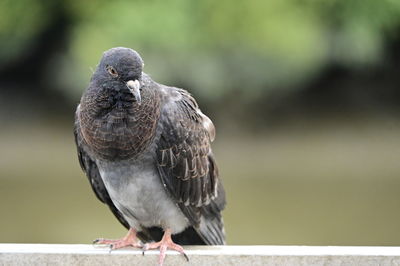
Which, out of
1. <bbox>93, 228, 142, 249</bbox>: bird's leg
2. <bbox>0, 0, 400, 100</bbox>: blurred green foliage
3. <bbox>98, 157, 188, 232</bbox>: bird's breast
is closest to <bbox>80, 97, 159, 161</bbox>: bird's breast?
<bbox>98, 157, 188, 232</bbox>: bird's breast

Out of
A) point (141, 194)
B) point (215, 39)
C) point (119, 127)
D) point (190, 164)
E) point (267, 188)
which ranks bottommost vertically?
point (267, 188)

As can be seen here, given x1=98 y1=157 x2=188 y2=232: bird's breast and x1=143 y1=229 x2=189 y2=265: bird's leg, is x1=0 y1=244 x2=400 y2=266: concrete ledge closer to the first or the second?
x1=143 y1=229 x2=189 y2=265: bird's leg

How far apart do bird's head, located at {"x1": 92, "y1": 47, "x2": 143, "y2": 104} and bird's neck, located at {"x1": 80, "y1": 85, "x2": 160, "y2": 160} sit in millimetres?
84

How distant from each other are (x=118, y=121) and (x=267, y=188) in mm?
9562

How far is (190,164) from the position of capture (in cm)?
498

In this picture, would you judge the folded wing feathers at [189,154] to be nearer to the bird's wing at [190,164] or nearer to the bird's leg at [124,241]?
the bird's wing at [190,164]

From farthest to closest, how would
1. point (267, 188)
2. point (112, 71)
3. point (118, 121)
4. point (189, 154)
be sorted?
point (267, 188), point (189, 154), point (118, 121), point (112, 71)

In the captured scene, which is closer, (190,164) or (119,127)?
(119,127)

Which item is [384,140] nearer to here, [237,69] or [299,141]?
[299,141]

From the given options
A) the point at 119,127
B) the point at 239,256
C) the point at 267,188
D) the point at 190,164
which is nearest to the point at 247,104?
the point at 267,188

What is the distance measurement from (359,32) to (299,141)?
175 inches

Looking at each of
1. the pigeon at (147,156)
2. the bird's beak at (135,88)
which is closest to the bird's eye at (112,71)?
the pigeon at (147,156)

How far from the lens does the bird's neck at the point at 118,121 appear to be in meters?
4.59

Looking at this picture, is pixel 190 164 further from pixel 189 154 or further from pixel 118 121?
pixel 118 121
